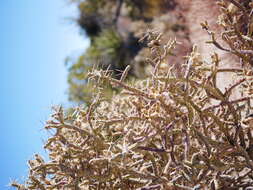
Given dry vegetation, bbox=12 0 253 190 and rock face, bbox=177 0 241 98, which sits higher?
rock face, bbox=177 0 241 98

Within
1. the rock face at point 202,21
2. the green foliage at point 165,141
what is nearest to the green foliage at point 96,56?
the rock face at point 202,21

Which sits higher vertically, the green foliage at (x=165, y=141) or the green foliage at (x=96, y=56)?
the green foliage at (x=96, y=56)

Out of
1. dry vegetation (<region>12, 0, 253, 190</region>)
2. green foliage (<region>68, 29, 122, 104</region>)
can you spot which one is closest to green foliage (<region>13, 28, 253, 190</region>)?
dry vegetation (<region>12, 0, 253, 190</region>)

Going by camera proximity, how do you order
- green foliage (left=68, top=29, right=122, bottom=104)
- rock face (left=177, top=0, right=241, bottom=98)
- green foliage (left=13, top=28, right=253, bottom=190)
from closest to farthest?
green foliage (left=13, top=28, right=253, bottom=190) → rock face (left=177, top=0, right=241, bottom=98) → green foliage (left=68, top=29, right=122, bottom=104)

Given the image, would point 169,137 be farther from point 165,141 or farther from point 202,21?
point 202,21

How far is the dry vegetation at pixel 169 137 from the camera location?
0.53m

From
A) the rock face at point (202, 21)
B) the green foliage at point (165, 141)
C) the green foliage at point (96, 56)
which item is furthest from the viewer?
the green foliage at point (96, 56)

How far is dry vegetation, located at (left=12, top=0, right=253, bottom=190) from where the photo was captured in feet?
1.73

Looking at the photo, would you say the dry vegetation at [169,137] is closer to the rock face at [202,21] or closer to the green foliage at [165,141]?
the green foliage at [165,141]

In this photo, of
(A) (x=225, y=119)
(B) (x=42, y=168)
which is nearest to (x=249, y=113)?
(A) (x=225, y=119)

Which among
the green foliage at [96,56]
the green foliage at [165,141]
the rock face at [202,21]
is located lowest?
the green foliage at [165,141]

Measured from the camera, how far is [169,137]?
0.57m

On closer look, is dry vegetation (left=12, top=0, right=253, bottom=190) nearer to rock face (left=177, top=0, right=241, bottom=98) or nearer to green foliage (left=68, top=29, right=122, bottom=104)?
rock face (left=177, top=0, right=241, bottom=98)

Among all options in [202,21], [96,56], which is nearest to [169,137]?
[202,21]
